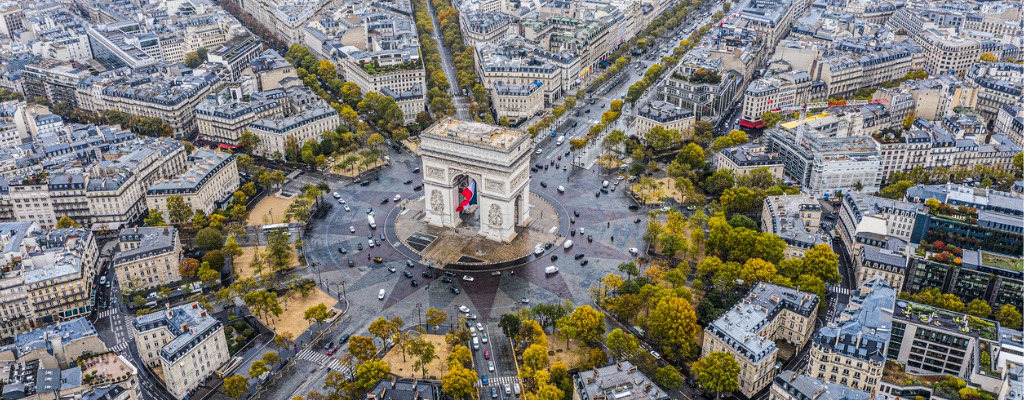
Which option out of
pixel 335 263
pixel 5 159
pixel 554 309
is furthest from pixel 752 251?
pixel 5 159

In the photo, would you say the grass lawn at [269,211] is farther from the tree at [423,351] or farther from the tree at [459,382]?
the tree at [459,382]

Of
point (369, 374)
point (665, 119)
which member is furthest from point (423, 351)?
point (665, 119)

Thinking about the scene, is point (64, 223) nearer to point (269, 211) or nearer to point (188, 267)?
point (188, 267)

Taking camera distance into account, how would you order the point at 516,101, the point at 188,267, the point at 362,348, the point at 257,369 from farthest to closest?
the point at 516,101, the point at 188,267, the point at 362,348, the point at 257,369

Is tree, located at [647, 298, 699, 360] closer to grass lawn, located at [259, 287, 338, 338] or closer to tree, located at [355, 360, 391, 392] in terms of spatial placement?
tree, located at [355, 360, 391, 392]

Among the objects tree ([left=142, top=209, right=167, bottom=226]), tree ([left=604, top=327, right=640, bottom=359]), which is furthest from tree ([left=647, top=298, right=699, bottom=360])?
tree ([left=142, top=209, right=167, bottom=226])

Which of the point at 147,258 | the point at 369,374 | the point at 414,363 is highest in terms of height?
the point at 147,258
